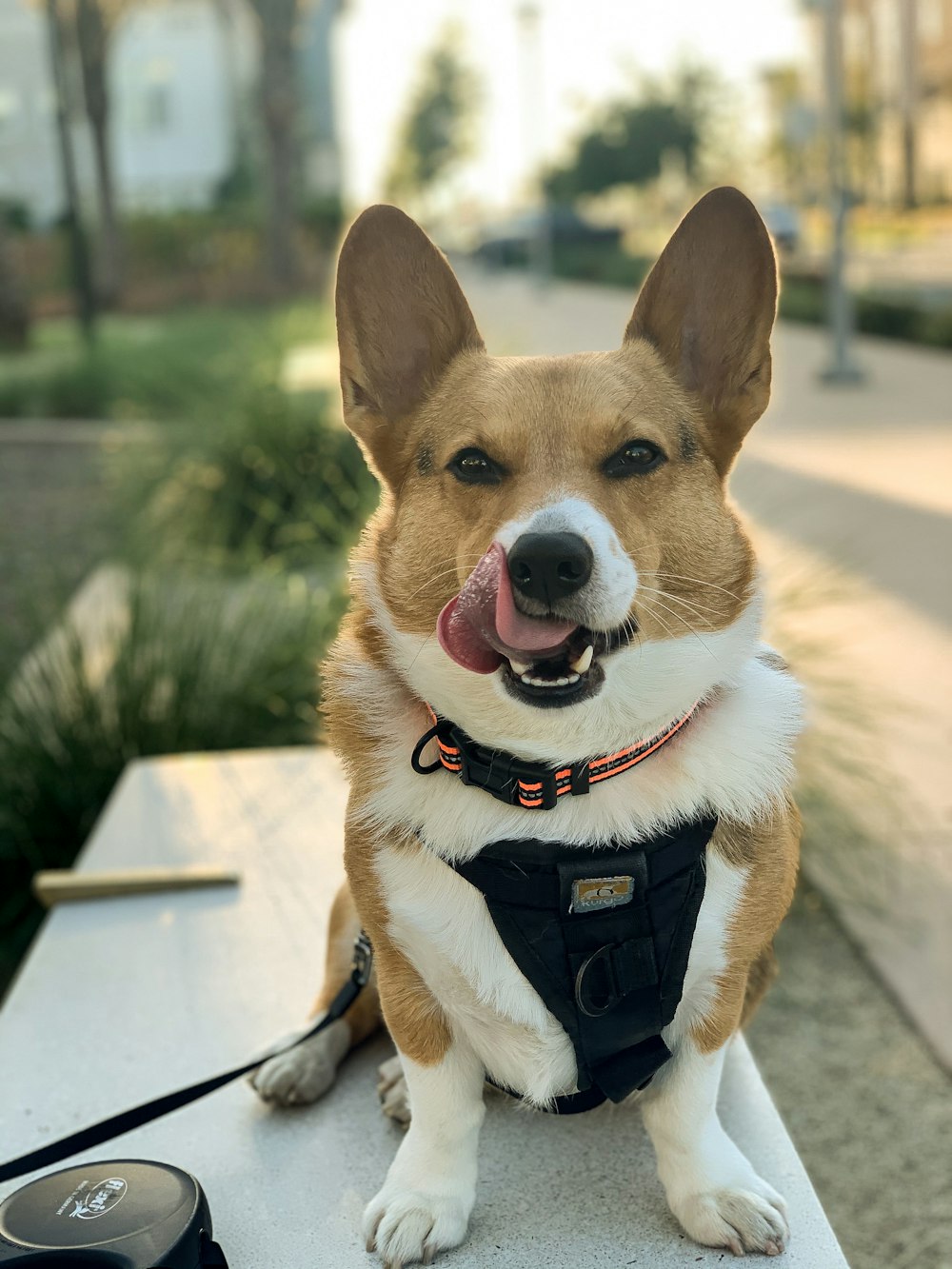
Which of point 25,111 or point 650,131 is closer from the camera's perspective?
point 25,111

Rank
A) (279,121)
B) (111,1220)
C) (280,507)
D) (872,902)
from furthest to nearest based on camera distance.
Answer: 1. (279,121)
2. (280,507)
3. (872,902)
4. (111,1220)

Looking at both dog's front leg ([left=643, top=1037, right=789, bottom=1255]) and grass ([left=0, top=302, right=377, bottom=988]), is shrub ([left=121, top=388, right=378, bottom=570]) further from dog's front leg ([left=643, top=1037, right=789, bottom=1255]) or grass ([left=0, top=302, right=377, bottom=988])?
dog's front leg ([left=643, top=1037, right=789, bottom=1255])

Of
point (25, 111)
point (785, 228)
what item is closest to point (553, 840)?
point (25, 111)

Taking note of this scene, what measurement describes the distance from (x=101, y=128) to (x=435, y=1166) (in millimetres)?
19860

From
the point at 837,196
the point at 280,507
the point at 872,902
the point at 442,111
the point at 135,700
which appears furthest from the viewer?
the point at 442,111

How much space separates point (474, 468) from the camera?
6.68 ft

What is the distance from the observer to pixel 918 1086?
311 cm

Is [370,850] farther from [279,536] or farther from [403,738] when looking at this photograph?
[279,536]

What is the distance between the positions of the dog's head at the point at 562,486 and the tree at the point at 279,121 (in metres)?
16.8

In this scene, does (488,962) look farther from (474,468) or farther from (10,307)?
(10,307)

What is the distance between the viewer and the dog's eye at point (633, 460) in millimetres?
1990

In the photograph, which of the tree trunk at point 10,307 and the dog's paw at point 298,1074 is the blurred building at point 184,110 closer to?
the tree trunk at point 10,307

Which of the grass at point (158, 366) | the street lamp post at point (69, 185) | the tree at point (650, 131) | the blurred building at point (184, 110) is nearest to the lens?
the grass at point (158, 366)

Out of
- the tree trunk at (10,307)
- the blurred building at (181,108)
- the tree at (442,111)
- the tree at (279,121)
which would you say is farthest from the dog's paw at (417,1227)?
the tree at (442,111)
